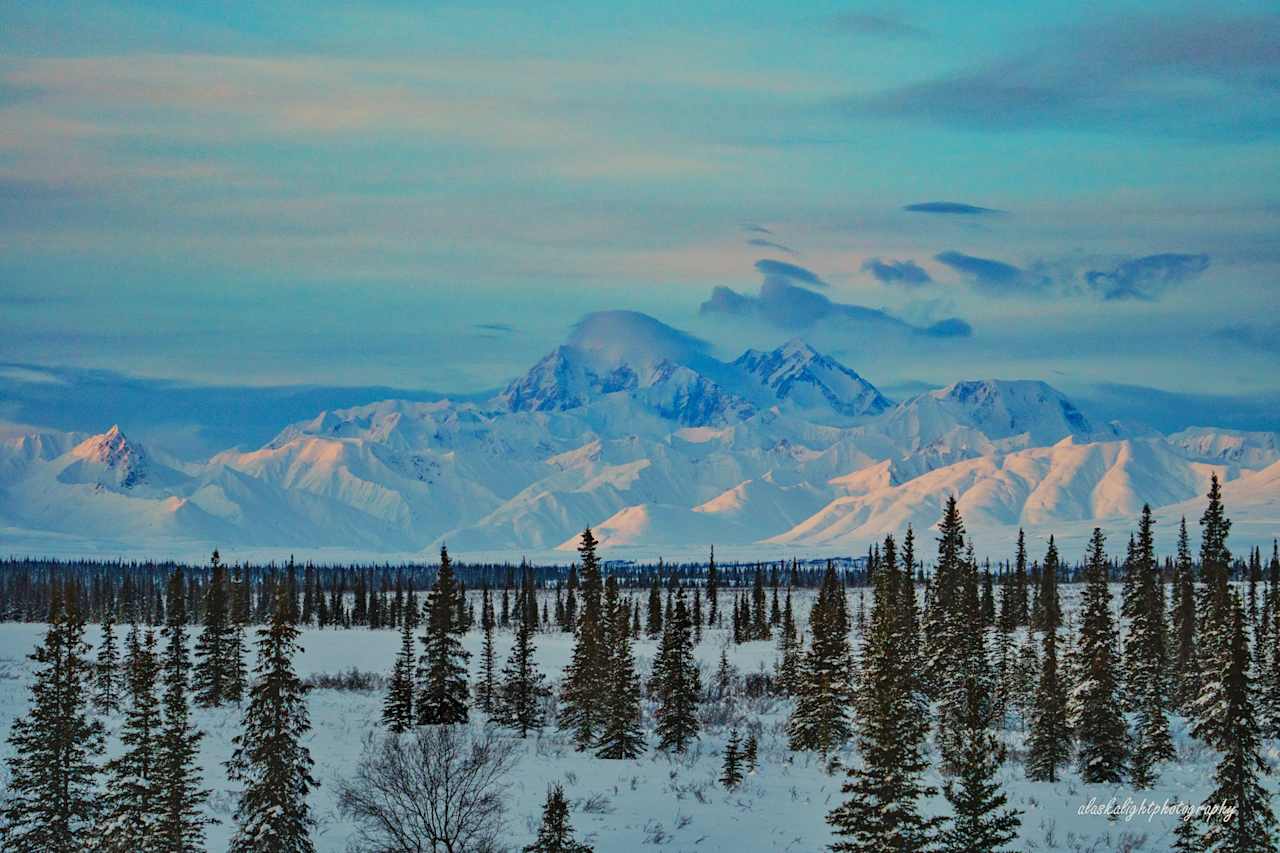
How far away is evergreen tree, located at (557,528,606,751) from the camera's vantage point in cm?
6212

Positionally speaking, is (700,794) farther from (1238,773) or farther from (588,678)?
(1238,773)

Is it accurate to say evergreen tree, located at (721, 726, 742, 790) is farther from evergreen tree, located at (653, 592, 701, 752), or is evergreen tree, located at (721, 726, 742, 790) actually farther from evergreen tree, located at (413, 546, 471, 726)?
evergreen tree, located at (413, 546, 471, 726)

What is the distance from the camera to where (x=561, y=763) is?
56312mm

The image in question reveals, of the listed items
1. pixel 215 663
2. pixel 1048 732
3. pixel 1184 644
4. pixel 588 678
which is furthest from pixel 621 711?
pixel 1184 644

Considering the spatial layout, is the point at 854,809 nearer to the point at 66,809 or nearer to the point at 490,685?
the point at 66,809

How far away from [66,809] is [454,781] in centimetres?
1261

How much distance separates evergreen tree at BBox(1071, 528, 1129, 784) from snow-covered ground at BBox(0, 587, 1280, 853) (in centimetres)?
124

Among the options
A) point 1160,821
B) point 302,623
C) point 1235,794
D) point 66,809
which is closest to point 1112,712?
point 1160,821

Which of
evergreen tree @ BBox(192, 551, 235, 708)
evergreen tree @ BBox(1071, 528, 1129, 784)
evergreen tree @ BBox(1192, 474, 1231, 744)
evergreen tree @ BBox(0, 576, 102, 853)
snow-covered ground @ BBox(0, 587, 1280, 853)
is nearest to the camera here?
evergreen tree @ BBox(1192, 474, 1231, 744)

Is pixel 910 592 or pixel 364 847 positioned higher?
pixel 910 592

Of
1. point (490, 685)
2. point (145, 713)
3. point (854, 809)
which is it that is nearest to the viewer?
point (854, 809)

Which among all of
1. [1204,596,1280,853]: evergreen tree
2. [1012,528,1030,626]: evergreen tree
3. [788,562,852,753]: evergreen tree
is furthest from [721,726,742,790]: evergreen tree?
[1012,528,1030,626]: evergreen tree

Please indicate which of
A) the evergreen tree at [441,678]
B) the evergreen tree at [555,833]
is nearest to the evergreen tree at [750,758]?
the evergreen tree at [441,678]

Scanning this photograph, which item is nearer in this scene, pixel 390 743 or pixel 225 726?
pixel 390 743
